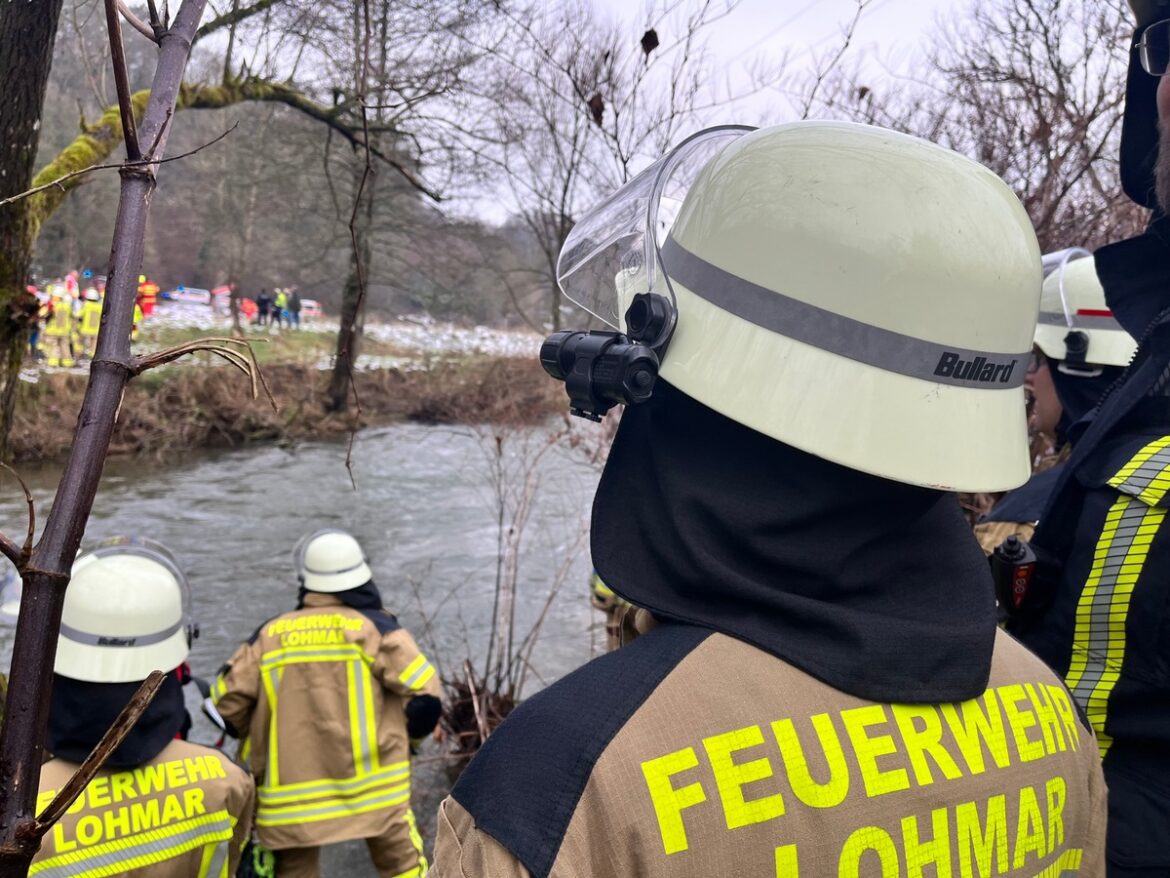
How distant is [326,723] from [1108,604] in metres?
3.01

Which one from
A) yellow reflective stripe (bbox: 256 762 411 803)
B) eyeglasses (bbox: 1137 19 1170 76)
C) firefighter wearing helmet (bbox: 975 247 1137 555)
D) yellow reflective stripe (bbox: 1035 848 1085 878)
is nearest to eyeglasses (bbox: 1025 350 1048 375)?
firefighter wearing helmet (bbox: 975 247 1137 555)

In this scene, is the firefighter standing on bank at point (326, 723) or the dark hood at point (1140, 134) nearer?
the dark hood at point (1140, 134)

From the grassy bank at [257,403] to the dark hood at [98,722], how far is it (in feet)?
26.0

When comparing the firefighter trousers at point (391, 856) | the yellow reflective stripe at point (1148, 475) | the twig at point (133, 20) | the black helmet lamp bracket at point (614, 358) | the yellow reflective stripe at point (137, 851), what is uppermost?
the twig at point (133, 20)

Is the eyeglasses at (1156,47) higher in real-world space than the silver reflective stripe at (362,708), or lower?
higher

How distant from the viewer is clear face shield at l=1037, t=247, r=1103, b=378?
274cm

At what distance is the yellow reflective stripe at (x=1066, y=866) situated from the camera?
1.01m

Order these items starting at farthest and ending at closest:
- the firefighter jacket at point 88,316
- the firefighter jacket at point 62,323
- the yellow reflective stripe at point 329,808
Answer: the firefighter jacket at point 88,316, the firefighter jacket at point 62,323, the yellow reflective stripe at point 329,808

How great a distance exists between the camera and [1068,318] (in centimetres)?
282

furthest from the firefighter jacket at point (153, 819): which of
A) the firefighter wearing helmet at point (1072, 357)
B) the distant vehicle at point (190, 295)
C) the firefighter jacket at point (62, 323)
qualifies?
the distant vehicle at point (190, 295)

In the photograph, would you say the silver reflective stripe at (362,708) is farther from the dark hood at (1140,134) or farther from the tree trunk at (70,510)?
the dark hood at (1140,134)

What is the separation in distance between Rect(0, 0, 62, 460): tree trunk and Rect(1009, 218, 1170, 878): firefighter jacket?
2.65 m

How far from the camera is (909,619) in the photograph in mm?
954

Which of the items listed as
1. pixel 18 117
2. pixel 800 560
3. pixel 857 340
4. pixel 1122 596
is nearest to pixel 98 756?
pixel 800 560
